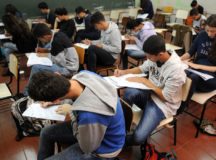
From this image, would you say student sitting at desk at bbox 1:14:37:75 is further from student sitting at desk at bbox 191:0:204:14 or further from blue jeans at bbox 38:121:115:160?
student sitting at desk at bbox 191:0:204:14

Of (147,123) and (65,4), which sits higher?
(65,4)

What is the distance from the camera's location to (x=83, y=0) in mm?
6270

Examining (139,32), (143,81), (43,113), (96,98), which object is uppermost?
(96,98)

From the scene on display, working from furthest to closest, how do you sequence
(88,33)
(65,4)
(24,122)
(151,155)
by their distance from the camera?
(65,4), (88,33), (24,122), (151,155)

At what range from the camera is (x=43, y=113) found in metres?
1.57

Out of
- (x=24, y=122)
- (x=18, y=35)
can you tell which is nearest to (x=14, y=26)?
(x=18, y=35)

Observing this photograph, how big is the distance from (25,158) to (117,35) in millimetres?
1929

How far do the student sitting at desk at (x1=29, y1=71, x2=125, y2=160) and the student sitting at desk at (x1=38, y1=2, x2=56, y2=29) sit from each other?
13.6 ft

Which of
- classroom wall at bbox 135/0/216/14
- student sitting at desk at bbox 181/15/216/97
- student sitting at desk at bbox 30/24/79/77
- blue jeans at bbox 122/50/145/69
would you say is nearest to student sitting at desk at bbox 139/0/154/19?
classroom wall at bbox 135/0/216/14

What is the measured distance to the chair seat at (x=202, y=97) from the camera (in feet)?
6.75

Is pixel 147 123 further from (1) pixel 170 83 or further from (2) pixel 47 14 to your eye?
(2) pixel 47 14

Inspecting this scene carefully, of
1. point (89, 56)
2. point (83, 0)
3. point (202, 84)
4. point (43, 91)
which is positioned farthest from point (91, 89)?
point (83, 0)

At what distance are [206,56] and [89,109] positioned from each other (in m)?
1.84

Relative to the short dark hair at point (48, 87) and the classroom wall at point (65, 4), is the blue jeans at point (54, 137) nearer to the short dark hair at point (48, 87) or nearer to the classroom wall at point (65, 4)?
the short dark hair at point (48, 87)
